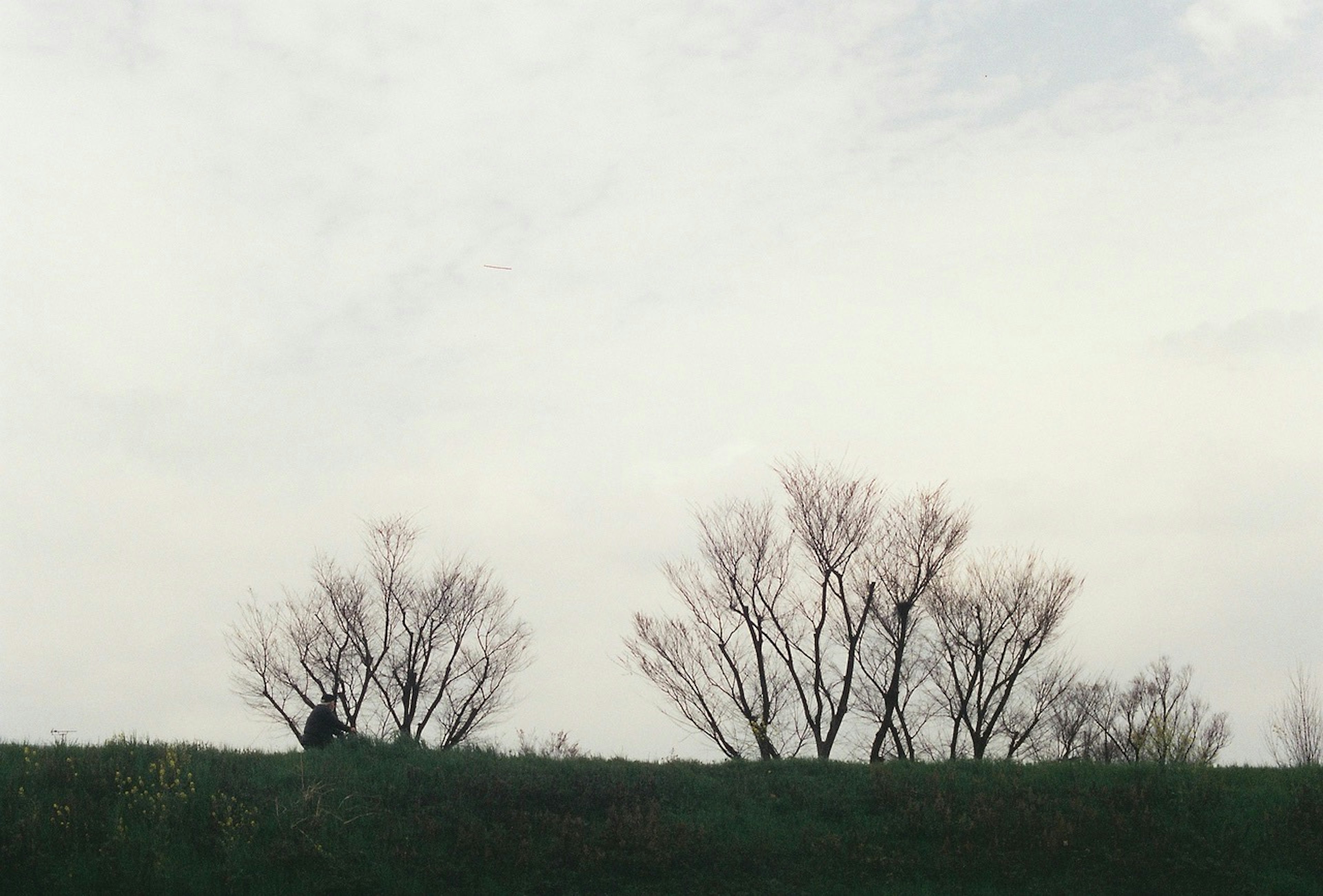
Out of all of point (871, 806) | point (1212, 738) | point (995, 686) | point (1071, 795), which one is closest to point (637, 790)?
point (871, 806)

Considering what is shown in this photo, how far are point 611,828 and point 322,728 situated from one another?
21.3ft

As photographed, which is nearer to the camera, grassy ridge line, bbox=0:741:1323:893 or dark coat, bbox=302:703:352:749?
grassy ridge line, bbox=0:741:1323:893

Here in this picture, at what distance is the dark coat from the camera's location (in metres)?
20.0

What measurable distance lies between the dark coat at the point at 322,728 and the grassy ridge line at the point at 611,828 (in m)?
1.23

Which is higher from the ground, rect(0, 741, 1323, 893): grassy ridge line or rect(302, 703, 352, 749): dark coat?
rect(302, 703, 352, 749): dark coat

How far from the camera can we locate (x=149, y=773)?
16703 mm

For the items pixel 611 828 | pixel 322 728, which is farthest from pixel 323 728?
pixel 611 828

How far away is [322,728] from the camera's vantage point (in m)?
20.1

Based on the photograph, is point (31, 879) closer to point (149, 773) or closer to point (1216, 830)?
point (149, 773)

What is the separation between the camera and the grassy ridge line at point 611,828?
49.1 ft

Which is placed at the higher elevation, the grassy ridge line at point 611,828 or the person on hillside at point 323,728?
the person on hillside at point 323,728

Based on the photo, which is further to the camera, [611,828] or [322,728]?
[322,728]

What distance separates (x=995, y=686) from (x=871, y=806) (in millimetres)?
23122

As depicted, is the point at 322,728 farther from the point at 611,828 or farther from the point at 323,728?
the point at 611,828
